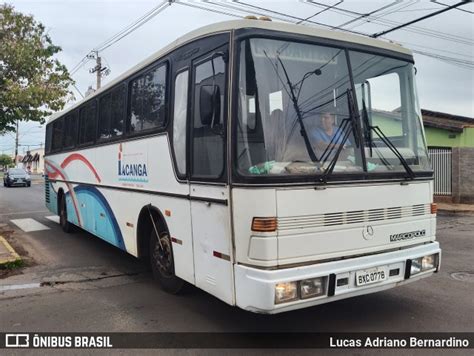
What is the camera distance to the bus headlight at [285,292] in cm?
374

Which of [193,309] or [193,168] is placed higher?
[193,168]

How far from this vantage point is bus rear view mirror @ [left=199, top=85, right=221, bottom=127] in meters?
4.19

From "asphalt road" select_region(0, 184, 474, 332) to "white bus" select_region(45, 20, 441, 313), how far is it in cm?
51

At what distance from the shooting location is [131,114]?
6.67 m

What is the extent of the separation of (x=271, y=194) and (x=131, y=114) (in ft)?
11.8

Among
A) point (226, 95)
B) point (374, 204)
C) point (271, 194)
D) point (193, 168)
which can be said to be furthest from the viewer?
point (193, 168)

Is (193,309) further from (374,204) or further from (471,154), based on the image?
(471,154)

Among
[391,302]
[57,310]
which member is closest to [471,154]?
[391,302]

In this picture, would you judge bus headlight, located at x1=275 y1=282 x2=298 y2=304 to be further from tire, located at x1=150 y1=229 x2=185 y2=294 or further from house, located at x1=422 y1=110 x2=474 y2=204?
house, located at x1=422 y1=110 x2=474 y2=204

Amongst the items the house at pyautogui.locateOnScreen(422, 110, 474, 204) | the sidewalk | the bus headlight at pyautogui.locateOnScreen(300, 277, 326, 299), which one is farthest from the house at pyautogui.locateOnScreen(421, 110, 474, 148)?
the bus headlight at pyautogui.locateOnScreen(300, 277, 326, 299)

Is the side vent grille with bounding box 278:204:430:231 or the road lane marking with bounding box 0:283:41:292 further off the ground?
the side vent grille with bounding box 278:204:430:231

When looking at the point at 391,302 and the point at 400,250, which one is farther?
the point at 391,302

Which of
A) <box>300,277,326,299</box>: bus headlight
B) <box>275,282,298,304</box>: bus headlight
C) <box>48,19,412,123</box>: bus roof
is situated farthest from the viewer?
<box>48,19,412,123</box>: bus roof

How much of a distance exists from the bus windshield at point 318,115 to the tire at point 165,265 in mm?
2111
